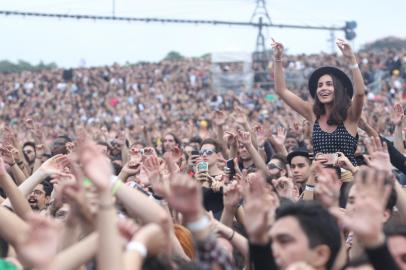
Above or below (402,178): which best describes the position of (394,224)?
above

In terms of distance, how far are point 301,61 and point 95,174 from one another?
26861 mm

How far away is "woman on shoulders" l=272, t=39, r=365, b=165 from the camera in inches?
237

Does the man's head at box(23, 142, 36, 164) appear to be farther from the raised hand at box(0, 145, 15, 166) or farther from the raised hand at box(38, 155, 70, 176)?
the raised hand at box(38, 155, 70, 176)

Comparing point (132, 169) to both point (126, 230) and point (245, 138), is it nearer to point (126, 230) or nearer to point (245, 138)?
point (245, 138)

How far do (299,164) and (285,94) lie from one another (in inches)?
28.0

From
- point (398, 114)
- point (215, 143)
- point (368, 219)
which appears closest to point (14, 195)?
point (368, 219)

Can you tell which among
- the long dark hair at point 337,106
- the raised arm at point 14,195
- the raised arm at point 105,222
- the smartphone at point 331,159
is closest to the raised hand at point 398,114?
the long dark hair at point 337,106

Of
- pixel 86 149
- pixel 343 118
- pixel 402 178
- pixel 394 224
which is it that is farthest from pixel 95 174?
pixel 402 178

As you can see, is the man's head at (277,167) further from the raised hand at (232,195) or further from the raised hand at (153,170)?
the raised hand at (153,170)

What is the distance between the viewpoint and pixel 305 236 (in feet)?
10.9

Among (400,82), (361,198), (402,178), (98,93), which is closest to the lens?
(361,198)

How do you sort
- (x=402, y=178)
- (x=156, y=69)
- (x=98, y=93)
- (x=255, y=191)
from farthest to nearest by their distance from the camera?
(x=156, y=69) → (x=98, y=93) → (x=402, y=178) → (x=255, y=191)

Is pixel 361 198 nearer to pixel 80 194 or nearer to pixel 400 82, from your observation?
pixel 80 194

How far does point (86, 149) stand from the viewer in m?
3.06
